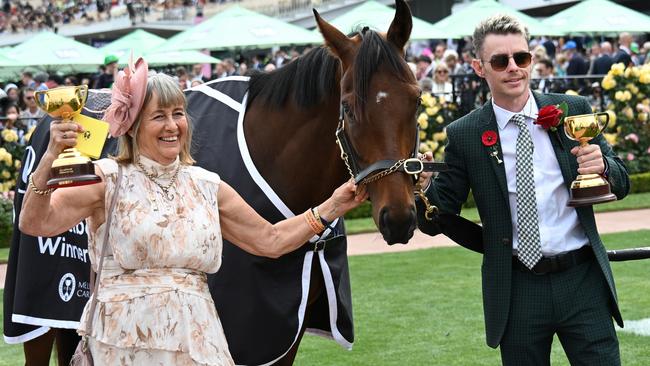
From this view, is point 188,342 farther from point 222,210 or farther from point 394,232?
point 394,232

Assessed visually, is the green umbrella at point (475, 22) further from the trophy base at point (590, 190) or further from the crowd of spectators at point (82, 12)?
the crowd of spectators at point (82, 12)

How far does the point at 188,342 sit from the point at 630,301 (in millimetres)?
5583

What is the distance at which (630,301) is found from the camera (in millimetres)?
8062

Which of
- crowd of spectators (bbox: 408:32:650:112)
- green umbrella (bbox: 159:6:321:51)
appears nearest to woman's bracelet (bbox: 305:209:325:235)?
crowd of spectators (bbox: 408:32:650:112)

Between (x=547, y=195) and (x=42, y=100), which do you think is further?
(x=547, y=195)

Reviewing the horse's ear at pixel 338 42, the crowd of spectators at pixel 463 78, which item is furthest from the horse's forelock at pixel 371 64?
the crowd of spectators at pixel 463 78

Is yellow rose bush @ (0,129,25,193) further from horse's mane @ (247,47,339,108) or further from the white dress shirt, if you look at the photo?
the white dress shirt

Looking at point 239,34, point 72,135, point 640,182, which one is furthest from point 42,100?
point 239,34

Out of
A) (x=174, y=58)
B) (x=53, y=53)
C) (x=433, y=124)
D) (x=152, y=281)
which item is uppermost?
(x=152, y=281)

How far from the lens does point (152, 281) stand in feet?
10.8

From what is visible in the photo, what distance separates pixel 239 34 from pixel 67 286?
51.9ft

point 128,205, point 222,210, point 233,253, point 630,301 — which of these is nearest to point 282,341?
point 233,253

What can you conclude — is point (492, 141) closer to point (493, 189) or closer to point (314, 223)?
point (493, 189)

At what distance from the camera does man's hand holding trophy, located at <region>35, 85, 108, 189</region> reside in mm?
3043
